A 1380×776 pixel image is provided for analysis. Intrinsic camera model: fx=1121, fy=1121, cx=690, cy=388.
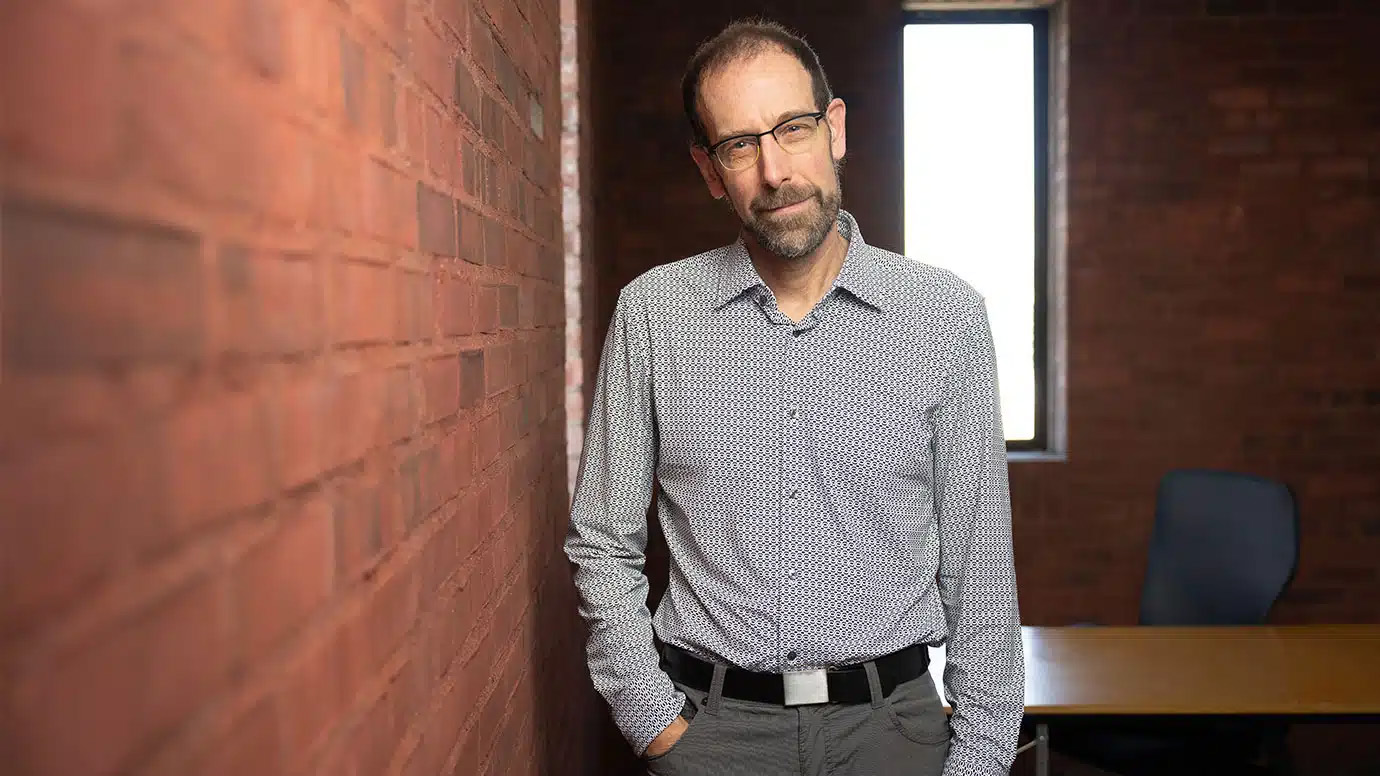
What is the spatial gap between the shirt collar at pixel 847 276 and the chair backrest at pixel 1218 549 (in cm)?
205

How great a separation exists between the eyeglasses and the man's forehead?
0.01 metres

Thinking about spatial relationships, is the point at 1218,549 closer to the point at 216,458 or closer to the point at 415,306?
the point at 415,306

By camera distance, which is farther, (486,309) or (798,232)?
(798,232)

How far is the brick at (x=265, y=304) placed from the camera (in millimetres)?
604

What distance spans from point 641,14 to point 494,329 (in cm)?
296

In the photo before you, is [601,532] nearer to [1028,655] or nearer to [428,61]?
[428,61]

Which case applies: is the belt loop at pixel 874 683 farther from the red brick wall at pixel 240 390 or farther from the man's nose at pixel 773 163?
the man's nose at pixel 773 163

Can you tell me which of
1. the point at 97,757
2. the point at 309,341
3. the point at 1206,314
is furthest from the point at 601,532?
the point at 1206,314

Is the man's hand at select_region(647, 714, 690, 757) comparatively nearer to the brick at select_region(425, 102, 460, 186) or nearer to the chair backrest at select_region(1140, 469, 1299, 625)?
the brick at select_region(425, 102, 460, 186)

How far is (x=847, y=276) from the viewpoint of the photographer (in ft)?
5.66

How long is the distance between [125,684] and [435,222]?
29.3 inches

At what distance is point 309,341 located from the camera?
0.75 metres

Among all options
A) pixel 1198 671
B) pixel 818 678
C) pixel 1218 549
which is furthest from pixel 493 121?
pixel 1218 549

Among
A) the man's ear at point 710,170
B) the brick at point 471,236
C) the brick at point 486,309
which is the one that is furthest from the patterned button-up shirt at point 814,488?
the brick at point 471,236
